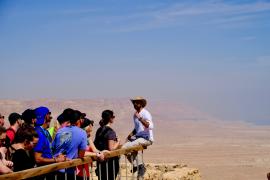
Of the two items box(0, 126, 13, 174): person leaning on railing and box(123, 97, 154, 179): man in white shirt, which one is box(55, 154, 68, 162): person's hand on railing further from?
box(123, 97, 154, 179): man in white shirt

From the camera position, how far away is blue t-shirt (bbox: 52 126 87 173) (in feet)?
20.0

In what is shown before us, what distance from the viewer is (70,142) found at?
239 inches

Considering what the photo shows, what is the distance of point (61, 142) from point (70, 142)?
0.40 ft

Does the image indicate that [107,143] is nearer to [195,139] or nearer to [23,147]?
[23,147]

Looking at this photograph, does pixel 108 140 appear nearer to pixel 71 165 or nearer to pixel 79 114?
pixel 79 114

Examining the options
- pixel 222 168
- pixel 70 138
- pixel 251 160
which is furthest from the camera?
pixel 251 160

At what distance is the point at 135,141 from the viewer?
840cm

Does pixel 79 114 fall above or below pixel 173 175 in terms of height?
above

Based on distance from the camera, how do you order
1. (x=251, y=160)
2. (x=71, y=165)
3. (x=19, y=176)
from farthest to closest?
1. (x=251, y=160)
2. (x=71, y=165)
3. (x=19, y=176)

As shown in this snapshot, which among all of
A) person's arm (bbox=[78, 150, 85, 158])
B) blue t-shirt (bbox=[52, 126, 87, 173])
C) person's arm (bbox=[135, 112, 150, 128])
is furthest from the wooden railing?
person's arm (bbox=[135, 112, 150, 128])

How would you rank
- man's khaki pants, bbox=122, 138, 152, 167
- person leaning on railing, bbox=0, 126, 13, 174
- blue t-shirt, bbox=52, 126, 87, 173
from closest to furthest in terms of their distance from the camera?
1. person leaning on railing, bbox=0, 126, 13, 174
2. blue t-shirt, bbox=52, 126, 87, 173
3. man's khaki pants, bbox=122, 138, 152, 167

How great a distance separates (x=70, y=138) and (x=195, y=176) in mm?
7753

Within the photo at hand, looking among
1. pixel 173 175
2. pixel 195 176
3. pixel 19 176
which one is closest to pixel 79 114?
pixel 19 176

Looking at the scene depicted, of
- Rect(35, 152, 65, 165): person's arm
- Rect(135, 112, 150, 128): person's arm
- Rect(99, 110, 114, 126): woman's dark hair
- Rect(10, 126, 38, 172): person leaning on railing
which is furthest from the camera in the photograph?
Rect(135, 112, 150, 128): person's arm
